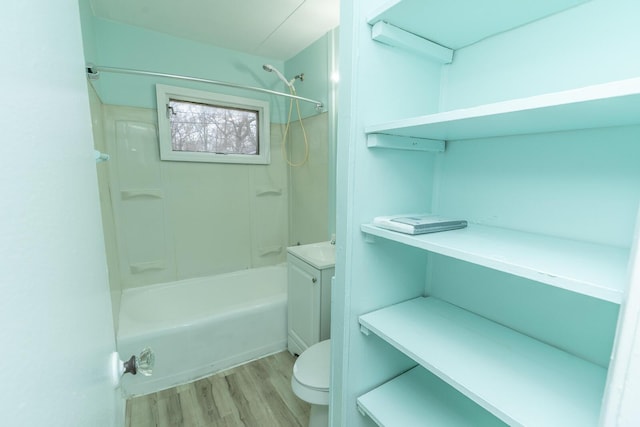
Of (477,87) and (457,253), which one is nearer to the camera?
(457,253)

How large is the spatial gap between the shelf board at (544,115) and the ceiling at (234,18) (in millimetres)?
1478

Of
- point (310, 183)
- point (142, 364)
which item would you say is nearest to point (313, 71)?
point (310, 183)

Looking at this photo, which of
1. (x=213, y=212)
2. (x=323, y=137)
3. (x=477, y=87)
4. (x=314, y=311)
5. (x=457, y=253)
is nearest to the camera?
(x=457, y=253)

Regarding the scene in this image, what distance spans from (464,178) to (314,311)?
1.23 m

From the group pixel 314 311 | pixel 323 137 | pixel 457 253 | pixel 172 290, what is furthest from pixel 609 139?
pixel 172 290

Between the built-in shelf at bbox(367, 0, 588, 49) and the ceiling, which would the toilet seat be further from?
the ceiling

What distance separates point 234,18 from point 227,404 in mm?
2533

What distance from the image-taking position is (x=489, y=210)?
0.94 m

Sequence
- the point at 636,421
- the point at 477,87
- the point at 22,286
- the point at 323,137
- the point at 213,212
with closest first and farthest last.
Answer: the point at 22,286 → the point at 636,421 → the point at 477,87 → the point at 323,137 → the point at 213,212

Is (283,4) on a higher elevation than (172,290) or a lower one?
higher

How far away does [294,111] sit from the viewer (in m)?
2.63

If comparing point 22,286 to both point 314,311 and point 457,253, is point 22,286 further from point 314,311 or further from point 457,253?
point 314,311

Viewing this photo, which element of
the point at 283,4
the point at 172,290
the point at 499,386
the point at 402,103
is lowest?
the point at 172,290

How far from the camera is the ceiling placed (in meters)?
1.79
